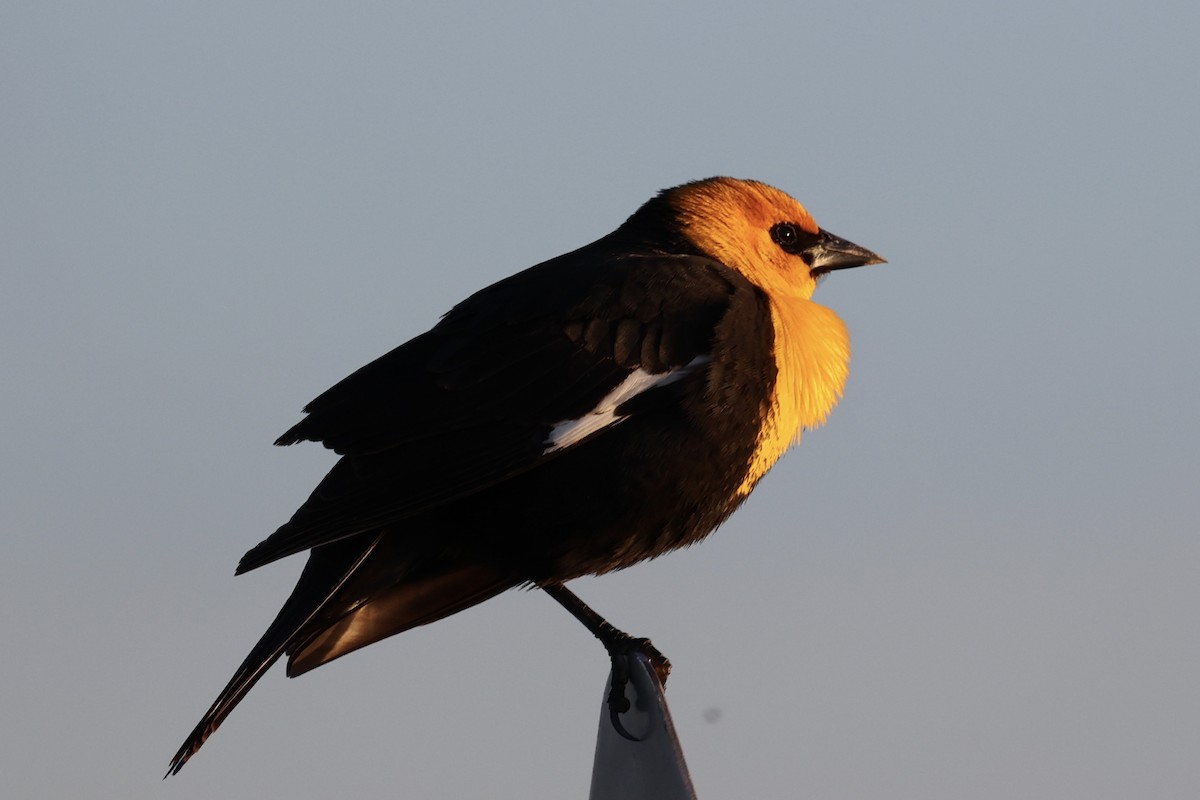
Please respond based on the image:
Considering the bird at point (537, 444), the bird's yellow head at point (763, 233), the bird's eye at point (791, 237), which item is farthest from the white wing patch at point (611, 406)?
the bird's eye at point (791, 237)

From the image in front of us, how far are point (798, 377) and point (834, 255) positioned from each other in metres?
1.03

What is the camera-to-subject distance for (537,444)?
4.28 metres

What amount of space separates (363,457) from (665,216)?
1665 millimetres

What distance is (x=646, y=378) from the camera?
4.40 m

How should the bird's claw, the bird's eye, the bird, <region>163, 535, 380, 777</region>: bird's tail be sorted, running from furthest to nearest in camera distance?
the bird's eye
the bird
<region>163, 535, 380, 777</region>: bird's tail
the bird's claw

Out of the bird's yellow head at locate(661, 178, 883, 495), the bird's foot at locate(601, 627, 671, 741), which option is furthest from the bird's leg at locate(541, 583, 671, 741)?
the bird's yellow head at locate(661, 178, 883, 495)

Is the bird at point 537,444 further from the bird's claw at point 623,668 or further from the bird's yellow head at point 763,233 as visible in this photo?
the bird's yellow head at point 763,233

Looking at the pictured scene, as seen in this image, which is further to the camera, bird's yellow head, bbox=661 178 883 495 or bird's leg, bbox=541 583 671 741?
bird's yellow head, bbox=661 178 883 495

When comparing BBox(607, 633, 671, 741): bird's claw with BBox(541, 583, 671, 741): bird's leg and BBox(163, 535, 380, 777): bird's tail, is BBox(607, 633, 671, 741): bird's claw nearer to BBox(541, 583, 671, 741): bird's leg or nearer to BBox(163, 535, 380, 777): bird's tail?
BBox(541, 583, 671, 741): bird's leg

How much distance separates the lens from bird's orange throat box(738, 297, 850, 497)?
4562mm

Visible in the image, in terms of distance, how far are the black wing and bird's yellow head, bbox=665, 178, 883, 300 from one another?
730 mm

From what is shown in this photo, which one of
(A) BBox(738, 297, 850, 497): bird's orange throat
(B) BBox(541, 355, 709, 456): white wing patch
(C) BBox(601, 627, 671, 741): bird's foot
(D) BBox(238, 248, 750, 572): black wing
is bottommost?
(C) BBox(601, 627, 671, 741): bird's foot

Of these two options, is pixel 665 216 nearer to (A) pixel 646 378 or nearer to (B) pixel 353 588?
(A) pixel 646 378

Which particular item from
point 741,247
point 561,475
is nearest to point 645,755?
point 561,475
